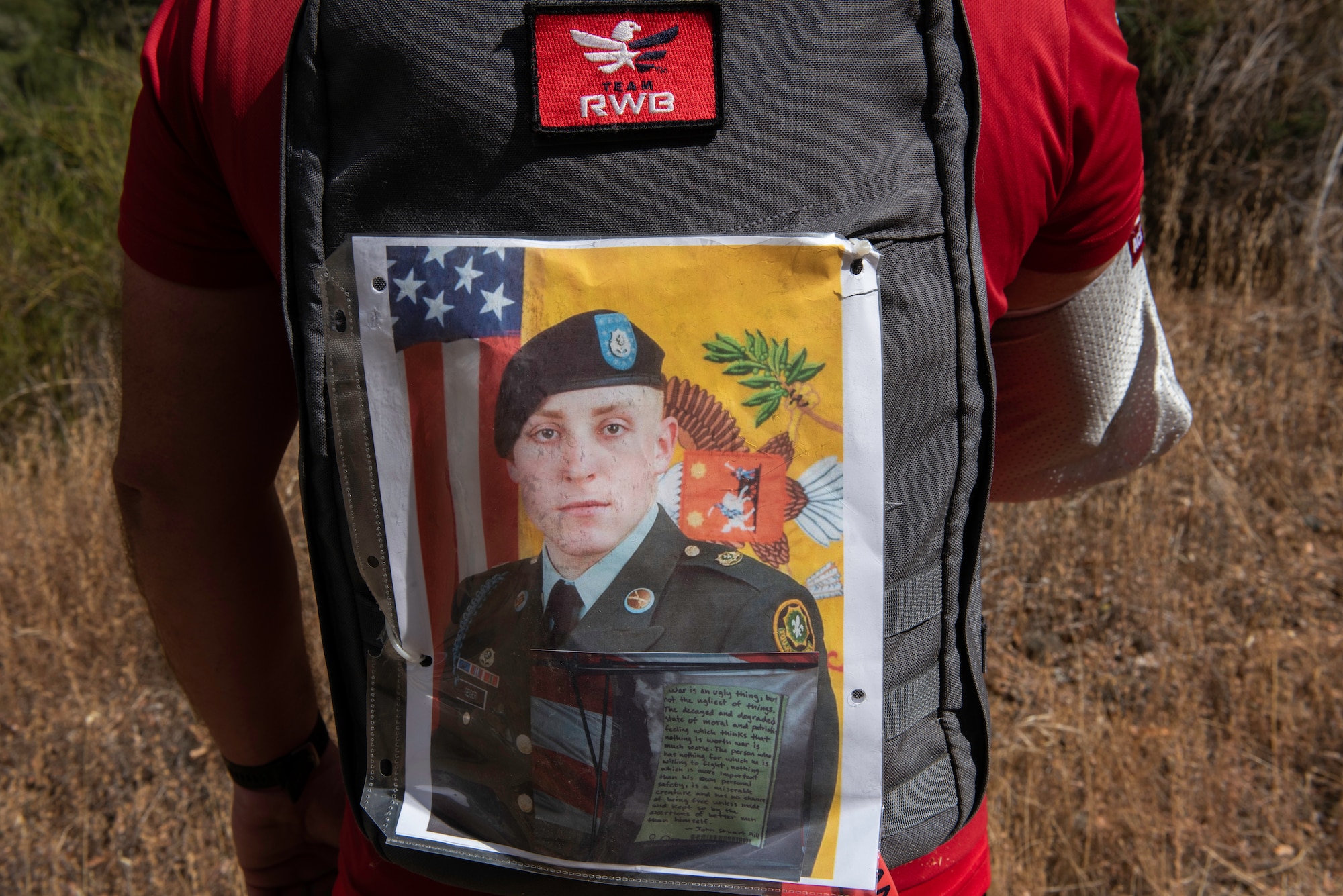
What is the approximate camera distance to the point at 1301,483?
3.50 metres

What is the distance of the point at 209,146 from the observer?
2.99ft

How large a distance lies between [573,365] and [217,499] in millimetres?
588

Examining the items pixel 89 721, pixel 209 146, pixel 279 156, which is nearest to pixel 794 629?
pixel 279 156

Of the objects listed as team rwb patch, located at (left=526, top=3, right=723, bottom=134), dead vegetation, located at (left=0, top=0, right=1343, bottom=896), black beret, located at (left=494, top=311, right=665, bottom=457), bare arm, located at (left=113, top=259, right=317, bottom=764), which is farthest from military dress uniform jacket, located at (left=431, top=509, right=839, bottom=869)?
dead vegetation, located at (left=0, top=0, right=1343, bottom=896)

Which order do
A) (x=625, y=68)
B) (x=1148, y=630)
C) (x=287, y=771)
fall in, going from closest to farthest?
1. (x=625, y=68)
2. (x=287, y=771)
3. (x=1148, y=630)

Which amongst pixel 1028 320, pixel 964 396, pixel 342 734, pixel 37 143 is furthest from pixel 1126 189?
pixel 37 143

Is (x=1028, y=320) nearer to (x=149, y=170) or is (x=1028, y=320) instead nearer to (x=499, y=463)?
(x=499, y=463)

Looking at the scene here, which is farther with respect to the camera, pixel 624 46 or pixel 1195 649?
pixel 1195 649

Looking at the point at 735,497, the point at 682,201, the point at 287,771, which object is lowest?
the point at 287,771

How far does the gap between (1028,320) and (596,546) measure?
75 centimetres


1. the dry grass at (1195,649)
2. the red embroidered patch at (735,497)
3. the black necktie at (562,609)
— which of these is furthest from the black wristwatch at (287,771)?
the dry grass at (1195,649)

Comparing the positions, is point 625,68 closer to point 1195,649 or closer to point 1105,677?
point 1105,677

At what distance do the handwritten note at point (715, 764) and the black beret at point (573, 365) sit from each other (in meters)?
0.24

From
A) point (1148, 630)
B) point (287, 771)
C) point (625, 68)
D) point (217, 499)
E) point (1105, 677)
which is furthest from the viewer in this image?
point (1148, 630)
